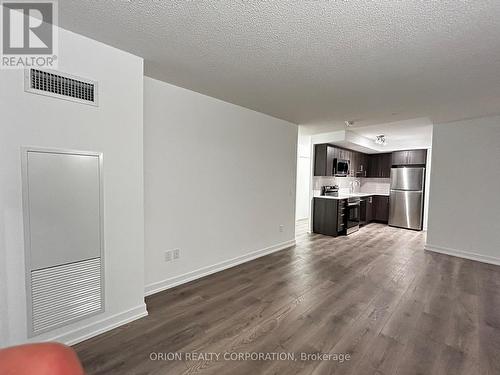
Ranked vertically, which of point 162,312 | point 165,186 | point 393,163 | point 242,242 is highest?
point 393,163

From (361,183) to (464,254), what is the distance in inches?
164

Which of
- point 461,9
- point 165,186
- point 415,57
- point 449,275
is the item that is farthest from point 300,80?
point 449,275

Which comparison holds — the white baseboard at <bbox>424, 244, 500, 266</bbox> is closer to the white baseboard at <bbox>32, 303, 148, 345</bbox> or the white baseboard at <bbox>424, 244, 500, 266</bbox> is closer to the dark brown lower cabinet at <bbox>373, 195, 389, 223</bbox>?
the dark brown lower cabinet at <bbox>373, 195, 389, 223</bbox>

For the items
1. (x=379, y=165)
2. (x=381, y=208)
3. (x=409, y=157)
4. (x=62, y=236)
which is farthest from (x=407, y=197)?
(x=62, y=236)

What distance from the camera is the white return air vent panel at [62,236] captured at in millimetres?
1718

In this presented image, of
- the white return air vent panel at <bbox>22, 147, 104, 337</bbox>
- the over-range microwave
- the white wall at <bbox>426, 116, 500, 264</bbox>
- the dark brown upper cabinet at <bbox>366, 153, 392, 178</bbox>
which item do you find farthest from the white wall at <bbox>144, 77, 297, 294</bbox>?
the dark brown upper cabinet at <bbox>366, 153, 392, 178</bbox>

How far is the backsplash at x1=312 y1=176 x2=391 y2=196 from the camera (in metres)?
6.48

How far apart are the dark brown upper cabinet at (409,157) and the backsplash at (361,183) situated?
84cm

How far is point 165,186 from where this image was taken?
2.86 m

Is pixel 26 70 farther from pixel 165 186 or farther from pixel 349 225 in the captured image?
pixel 349 225

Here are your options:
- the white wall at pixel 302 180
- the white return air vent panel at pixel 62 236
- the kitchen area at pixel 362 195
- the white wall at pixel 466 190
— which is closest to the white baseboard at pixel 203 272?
the white return air vent panel at pixel 62 236

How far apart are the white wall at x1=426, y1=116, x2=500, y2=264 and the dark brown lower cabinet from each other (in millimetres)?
2630

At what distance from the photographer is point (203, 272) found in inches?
130

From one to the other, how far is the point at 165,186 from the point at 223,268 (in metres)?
1.57
